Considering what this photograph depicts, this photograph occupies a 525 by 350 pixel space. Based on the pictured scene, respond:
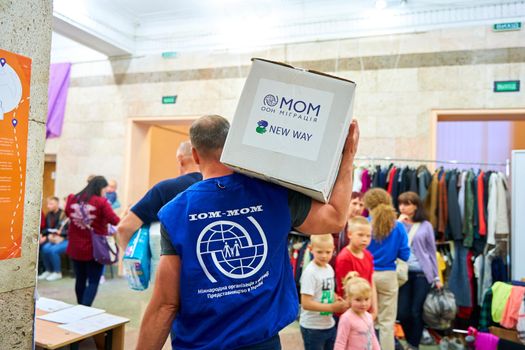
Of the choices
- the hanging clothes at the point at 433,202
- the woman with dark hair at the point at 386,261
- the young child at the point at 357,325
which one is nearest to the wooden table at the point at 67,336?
the young child at the point at 357,325

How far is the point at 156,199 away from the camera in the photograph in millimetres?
2463

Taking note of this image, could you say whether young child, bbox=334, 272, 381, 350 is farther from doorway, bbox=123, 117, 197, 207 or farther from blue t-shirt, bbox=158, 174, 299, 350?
doorway, bbox=123, 117, 197, 207

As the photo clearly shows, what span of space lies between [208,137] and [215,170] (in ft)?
0.38

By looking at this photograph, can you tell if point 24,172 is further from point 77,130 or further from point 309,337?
point 77,130

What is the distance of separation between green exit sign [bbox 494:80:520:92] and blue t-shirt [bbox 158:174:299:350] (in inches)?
187

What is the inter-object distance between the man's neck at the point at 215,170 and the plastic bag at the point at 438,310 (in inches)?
121

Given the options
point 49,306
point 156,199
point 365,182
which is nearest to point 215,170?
point 156,199

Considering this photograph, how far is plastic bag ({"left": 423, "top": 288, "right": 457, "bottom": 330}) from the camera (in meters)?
3.77

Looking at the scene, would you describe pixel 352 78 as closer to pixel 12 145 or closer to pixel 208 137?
pixel 208 137

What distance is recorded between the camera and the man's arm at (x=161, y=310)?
1379 mm

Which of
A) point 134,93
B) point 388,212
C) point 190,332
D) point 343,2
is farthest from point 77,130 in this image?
point 190,332

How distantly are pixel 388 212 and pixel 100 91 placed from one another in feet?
17.9

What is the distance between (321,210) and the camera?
1.45m

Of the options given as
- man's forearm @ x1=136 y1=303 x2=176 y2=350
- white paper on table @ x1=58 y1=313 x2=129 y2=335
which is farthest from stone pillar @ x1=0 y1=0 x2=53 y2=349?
white paper on table @ x1=58 y1=313 x2=129 y2=335
